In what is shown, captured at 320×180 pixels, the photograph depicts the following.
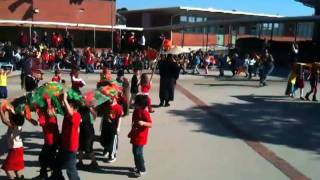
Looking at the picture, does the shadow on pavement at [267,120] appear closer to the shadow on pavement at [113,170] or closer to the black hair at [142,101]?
the shadow on pavement at [113,170]

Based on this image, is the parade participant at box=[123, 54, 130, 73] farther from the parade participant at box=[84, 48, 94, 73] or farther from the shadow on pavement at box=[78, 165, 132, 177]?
the shadow on pavement at box=[78, 165, 132, 177]

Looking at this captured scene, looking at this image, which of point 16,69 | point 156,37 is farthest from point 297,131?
point 156,37

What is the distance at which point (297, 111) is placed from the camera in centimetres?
1549

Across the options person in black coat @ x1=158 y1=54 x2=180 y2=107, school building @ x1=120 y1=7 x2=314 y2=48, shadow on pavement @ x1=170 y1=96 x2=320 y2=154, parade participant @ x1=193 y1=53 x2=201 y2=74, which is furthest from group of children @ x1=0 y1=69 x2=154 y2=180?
school building @ x1=120 y1=7 x2=314 y2=48

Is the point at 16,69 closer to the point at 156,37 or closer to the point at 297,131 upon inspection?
the point at 156,37

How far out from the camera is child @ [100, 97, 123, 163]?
872 centimetres

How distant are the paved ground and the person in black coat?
379mm

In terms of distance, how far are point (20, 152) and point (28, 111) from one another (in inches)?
25.3

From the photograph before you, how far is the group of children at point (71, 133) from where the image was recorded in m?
7.22

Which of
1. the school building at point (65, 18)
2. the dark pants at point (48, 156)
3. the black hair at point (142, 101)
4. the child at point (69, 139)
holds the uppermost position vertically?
the school building at point (65, 18)

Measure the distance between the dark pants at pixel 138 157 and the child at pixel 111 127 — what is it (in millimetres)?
847

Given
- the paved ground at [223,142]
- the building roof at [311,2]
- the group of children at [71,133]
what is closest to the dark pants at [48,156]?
the group of children at [71,133]

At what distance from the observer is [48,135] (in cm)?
778

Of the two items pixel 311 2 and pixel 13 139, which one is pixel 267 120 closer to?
pixel 13 139
